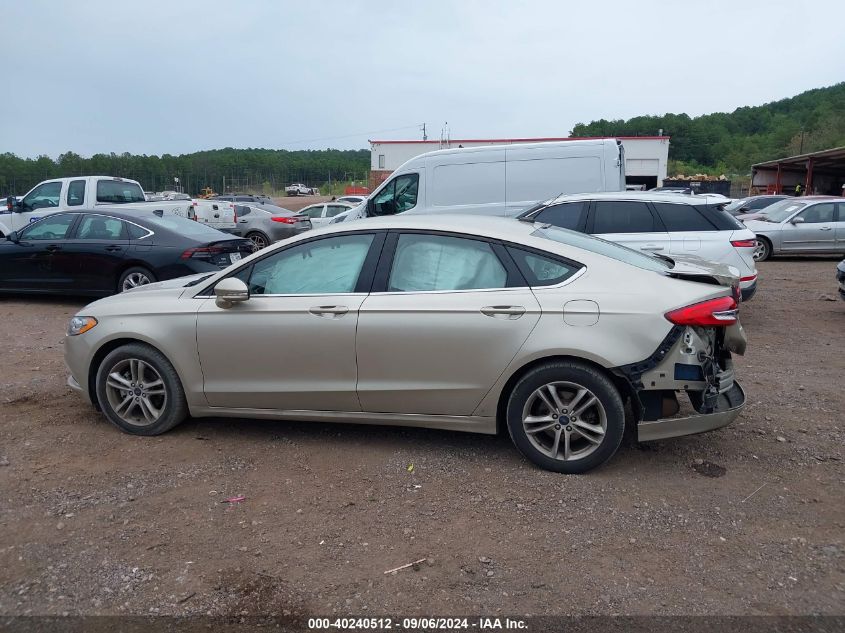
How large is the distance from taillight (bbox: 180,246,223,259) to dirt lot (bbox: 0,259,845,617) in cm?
412

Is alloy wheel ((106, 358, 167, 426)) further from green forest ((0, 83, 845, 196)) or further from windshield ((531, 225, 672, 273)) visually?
green forest ((0, 83, 845, 196))

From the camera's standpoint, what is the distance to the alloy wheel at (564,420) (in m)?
3.81

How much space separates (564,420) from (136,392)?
9.64 ft

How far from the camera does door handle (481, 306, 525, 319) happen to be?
388 centimetres

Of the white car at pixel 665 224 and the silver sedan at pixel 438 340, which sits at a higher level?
the white car at pixel 665 224

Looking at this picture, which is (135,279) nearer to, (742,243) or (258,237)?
(742,243)

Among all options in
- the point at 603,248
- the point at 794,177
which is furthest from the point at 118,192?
the point at 794,177

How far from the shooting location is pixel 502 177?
11.5 meters

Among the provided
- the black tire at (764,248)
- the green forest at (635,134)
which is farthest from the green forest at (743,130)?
the black tire at (764,248)

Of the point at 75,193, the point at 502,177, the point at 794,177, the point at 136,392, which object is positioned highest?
the point at 794,177

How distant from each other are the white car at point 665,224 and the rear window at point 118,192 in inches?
372

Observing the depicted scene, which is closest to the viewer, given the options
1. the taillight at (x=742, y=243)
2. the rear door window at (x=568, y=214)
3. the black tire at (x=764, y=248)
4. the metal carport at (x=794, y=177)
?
the taillight at (x=742, y=243)

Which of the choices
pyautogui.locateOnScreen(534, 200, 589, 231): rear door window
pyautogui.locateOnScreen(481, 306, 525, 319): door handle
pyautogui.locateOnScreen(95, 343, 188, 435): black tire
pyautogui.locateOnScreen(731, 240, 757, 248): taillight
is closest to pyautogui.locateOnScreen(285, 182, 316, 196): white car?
pyautogui.locateOnScreen(534, 200, 589, 231): rear door window

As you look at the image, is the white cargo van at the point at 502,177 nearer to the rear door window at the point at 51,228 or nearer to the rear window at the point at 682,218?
the rear window at the point at 682,218
